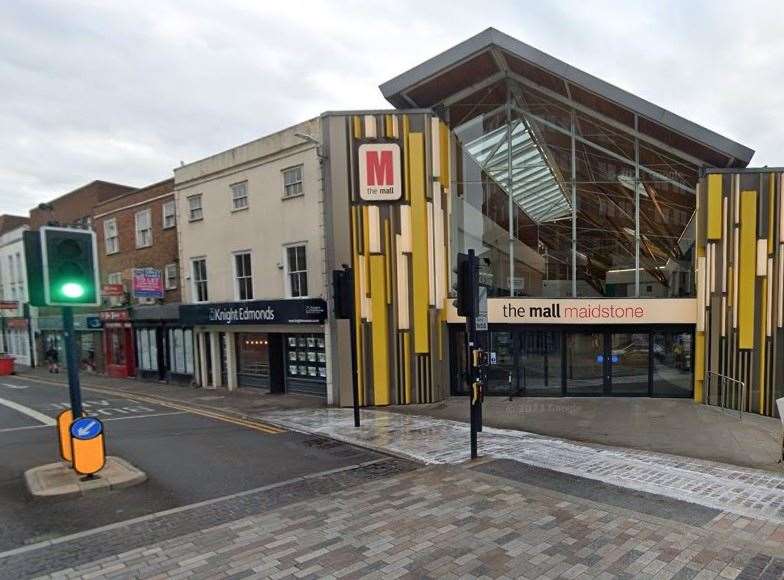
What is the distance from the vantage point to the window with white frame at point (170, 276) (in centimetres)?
2011

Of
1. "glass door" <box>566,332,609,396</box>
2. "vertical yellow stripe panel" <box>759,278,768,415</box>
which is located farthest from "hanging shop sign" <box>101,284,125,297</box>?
"vertical yellow stripe panel" <box>759,278,768,415</box>

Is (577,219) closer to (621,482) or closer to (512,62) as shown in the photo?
(512,62)

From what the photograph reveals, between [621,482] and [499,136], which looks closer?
[621,482]

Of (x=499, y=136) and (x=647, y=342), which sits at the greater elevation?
(x=499, y=136)

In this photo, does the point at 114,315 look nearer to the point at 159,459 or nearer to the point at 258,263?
the point at 258,263

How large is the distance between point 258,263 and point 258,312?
1.75 meters

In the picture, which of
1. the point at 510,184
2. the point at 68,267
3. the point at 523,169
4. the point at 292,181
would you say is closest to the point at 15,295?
the point at 292,181

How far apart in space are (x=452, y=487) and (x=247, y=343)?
12590 mm

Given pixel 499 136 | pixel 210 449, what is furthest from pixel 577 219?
pixel 210 449

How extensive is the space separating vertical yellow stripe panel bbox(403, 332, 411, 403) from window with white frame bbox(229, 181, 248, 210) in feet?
24.8

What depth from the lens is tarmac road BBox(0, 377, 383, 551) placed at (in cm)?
597

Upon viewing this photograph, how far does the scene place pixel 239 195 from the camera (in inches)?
662

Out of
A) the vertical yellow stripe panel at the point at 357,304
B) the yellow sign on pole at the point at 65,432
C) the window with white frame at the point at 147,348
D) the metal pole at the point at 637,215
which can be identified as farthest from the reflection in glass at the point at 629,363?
the window with white frame at the point at 147,348

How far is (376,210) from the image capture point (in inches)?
528
